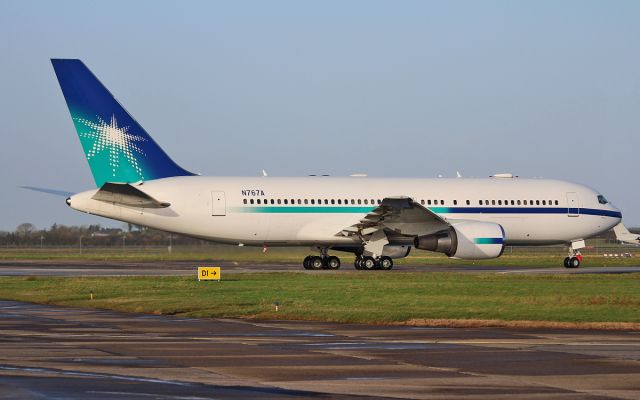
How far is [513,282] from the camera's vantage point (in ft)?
119

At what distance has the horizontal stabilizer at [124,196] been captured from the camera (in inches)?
1690

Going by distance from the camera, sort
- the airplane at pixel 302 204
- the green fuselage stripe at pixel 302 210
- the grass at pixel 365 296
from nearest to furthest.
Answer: the grass at pixel 365 296 → the airplane at pixel 302 204 → the green fuselage stripe at pixel 302 210

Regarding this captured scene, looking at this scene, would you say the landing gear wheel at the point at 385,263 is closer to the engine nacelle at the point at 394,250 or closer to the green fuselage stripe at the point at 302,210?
the engine nacelle at the point at 394,250

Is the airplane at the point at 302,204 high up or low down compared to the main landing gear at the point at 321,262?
up

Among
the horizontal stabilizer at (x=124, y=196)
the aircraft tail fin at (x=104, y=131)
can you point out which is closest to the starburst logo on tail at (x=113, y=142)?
the aircraft tail fin at (x=104, y=131)

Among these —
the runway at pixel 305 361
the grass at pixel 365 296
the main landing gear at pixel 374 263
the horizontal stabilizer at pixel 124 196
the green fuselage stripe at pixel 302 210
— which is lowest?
the runway at pixel 305 361

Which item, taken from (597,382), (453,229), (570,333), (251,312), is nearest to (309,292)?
(251,312)

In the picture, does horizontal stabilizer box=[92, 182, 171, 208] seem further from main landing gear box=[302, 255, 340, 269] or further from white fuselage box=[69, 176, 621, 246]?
main landing gear box=[302, 255, 340, 269]

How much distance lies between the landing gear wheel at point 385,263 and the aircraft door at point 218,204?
300 inches

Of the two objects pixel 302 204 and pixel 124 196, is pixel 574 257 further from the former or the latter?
pixel 124 196

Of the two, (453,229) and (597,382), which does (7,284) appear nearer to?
(453,229)

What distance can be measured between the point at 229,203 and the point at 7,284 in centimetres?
1092

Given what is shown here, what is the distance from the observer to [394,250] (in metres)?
47.8

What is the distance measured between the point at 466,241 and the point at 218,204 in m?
11.0
